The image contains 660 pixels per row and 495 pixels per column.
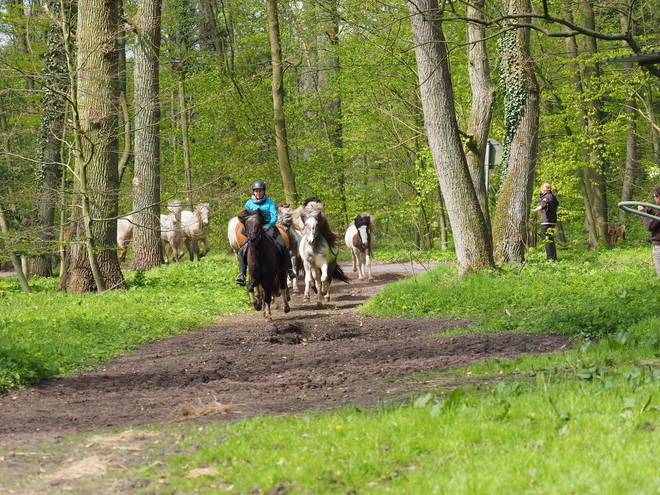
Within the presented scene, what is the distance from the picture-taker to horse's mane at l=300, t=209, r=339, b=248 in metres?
17.4

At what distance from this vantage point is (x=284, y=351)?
11.2 metres

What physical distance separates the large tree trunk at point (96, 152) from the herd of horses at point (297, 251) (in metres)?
3.13

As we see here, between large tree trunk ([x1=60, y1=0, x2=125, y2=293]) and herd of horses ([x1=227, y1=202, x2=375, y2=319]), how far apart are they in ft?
10.3

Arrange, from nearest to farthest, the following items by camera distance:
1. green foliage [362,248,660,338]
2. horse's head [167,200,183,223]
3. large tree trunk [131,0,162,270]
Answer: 1. green foliage [362,248,660,338]
2. horse's head [167,200,183,223]
3. large tree trunk [131,0,162,270]

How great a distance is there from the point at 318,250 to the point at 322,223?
2.07 feet

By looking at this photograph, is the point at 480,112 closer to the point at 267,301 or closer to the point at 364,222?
the point at 364,222

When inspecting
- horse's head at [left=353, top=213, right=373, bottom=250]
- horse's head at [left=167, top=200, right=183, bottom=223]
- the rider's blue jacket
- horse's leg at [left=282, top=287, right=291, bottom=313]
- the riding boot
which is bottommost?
horse's leg at [left=282, top=287, right=291, bottom=313]

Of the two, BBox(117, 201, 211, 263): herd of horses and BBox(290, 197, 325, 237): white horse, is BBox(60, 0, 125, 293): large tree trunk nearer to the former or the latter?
BBox(290, 197, 325, 237): white horse

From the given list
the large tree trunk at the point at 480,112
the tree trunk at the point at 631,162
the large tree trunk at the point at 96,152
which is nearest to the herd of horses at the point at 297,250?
the large tree trunk at the point at 96,152

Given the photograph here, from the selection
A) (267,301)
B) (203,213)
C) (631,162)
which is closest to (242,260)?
(267,301)

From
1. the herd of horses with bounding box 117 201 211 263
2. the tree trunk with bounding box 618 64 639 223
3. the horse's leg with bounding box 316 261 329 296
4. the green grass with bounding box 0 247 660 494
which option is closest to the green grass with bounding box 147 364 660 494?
the green grass with bounding box 0 247 660 494

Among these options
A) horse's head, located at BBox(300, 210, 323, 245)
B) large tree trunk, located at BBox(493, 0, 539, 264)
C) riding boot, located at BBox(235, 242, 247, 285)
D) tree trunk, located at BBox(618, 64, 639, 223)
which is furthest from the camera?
tree trunk, located at BBox(618, 64, 639, 223)

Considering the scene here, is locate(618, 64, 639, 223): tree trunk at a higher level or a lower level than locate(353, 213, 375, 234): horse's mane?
higher

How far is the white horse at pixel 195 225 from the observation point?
27.1 meters
